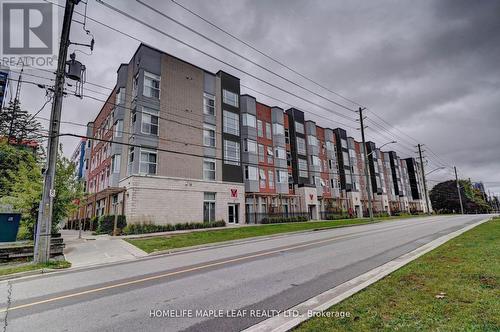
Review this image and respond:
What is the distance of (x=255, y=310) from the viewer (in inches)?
184

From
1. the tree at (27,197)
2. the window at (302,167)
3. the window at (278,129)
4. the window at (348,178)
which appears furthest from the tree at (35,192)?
the window at (348,178)

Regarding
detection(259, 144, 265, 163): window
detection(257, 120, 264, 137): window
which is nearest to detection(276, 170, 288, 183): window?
detection(259, 144, 265, 163): window

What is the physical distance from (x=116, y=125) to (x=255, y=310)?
26.5 m

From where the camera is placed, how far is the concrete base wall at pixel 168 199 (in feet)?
72.2

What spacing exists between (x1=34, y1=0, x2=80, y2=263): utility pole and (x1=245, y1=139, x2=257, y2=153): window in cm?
2332

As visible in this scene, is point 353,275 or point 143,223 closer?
point 353,275

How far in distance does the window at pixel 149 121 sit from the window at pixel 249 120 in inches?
487

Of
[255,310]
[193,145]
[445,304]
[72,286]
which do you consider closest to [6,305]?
[72,286]

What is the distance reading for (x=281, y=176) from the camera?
37781 mm

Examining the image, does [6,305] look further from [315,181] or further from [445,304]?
[315,181]

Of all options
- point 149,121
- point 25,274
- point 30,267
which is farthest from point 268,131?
point 25,274

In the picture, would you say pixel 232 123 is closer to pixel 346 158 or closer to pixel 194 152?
pixel 194 152

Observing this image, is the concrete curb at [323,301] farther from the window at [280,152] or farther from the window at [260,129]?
the window at [280,152]

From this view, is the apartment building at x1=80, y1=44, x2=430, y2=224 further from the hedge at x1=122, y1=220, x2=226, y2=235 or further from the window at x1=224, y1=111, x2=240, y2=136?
the hedge at x1=122, y1=220, x2=226, y2=235
